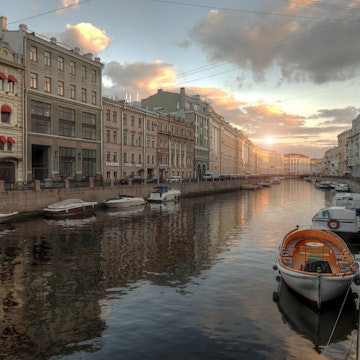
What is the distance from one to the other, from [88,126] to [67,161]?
7.66 m

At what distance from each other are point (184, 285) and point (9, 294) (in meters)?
7.34

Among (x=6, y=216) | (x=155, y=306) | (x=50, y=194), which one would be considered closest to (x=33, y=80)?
(x=50, y=194)

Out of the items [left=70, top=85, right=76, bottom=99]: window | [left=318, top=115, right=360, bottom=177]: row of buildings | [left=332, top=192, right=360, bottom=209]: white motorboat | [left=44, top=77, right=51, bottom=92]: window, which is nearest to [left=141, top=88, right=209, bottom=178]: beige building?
[left=70, top=85, right=76, bottom=99]: window

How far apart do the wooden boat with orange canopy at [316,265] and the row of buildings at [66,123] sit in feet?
124

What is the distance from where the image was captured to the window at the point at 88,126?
2265 inches

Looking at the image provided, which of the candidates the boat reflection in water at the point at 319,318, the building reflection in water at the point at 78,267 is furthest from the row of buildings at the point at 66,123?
the boat reflection in water at the point at 319,318

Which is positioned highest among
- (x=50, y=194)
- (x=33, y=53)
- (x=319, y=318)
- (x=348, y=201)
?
(x=33, y=53)

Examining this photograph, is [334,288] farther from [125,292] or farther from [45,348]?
[45,348]

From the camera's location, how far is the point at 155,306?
13.5m

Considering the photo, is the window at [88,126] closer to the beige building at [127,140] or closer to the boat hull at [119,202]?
the beige building at [127,140]

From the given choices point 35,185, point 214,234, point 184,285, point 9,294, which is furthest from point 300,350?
point 35,185

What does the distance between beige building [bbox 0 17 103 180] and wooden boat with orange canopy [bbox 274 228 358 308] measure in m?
39.8

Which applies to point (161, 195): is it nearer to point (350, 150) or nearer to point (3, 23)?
point (3, 23)

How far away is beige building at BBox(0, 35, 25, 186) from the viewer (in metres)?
43.4
